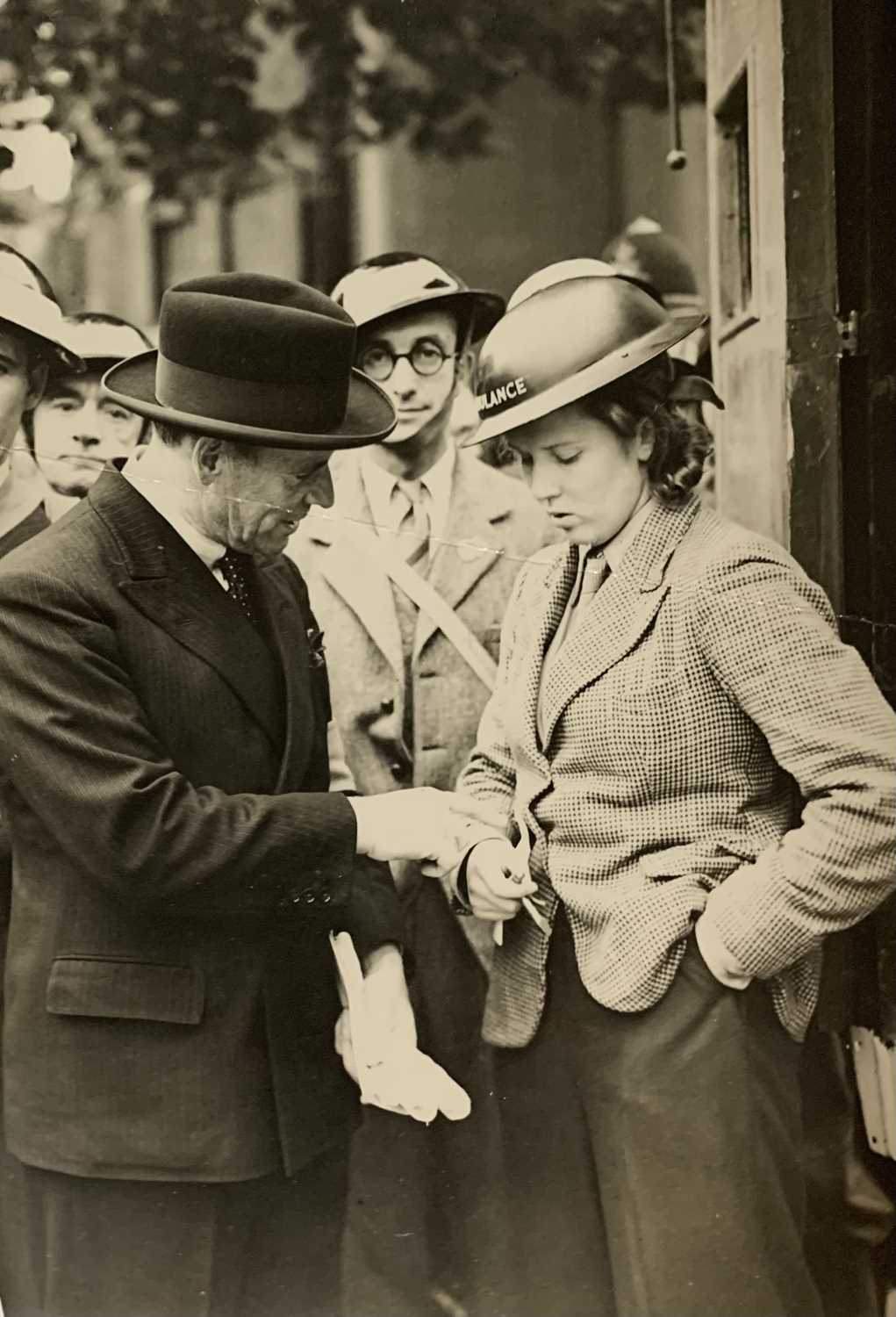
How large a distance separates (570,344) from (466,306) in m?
0.27

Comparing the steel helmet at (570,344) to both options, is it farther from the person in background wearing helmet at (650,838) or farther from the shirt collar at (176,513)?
the shirt collar at (176,513)

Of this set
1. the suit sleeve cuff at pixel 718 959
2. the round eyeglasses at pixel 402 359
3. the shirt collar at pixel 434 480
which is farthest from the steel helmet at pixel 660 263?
the suit sleeve cuff at pixel 718 959

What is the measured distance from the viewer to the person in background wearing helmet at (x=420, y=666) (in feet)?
9.23

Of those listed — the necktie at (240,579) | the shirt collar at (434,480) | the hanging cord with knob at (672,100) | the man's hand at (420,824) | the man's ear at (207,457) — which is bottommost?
the man's hand at (420,824)

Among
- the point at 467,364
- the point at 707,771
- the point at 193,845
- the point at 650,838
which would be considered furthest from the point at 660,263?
the point at 193,845

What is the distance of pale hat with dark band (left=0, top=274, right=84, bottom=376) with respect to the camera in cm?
288

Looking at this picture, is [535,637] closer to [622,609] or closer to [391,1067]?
[622,609]

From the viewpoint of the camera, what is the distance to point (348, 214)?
9.12ft

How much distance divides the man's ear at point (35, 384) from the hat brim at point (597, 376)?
98 cm

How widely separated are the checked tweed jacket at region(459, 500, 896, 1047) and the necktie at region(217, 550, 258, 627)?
595mm

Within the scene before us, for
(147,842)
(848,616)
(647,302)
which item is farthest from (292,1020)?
(647,302)

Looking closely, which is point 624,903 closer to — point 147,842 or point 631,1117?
point 631,1117

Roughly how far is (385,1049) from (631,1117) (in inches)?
20.7

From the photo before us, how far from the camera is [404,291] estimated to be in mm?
2811
